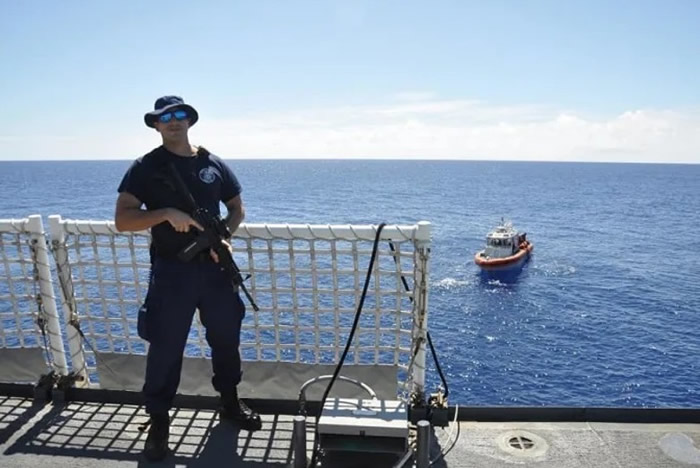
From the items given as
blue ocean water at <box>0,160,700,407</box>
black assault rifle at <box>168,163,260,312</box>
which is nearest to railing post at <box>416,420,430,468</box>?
black assault rifle at <box>168,163,260,312</box>

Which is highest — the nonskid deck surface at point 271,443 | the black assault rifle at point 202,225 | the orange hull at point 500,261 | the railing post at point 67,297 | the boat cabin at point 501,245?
the black assault rifle at point 202,225

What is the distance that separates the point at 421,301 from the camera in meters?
4.01

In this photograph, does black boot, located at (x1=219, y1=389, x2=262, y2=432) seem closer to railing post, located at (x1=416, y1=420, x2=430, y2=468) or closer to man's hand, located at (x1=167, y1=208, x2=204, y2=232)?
railing post, located at (x1=416, y1=420, x2=430, y2=468)

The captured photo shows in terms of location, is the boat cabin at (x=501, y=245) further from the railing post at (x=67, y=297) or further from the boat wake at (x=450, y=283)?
the railing post at (x=67, y=297)

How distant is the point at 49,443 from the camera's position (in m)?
3.93

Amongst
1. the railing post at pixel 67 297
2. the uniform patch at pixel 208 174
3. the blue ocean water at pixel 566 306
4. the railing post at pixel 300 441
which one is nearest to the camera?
the railing post at pixel 300 441

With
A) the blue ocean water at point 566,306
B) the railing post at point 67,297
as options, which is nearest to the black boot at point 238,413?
the railing post at point 67,297

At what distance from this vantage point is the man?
3352 mm

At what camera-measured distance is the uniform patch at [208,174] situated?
351cm

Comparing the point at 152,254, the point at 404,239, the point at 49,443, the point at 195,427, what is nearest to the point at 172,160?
the point at 152,254

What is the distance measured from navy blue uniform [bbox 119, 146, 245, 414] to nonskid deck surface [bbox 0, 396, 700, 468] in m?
0.45

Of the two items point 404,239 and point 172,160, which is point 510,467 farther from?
point 172,160

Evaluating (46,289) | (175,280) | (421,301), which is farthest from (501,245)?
(175,280)

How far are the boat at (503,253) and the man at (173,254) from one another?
150 ft
